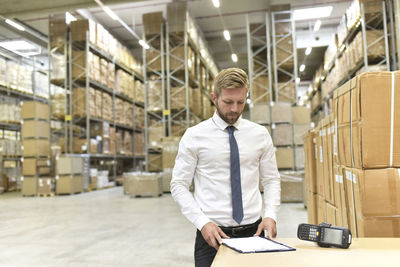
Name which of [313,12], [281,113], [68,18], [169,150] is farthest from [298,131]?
[68,18]

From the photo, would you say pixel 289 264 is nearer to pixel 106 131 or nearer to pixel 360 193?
pixel 360 193

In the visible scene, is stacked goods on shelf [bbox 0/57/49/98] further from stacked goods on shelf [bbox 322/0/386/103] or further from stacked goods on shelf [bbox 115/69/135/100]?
stacked goods on shelf [bbox 322/0/386/103]

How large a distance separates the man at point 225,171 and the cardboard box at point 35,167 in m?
10.0

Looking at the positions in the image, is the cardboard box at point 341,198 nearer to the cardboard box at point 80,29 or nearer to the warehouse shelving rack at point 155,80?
the warehouse shelving rack at point 155,80

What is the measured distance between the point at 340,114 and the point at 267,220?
114 centimetres

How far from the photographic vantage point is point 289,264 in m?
1.22

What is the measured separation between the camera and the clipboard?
1.37 meters

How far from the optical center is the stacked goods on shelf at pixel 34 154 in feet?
35.2

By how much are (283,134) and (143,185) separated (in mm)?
3977

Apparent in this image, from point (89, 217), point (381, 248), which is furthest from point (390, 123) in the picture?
point (89, 217)

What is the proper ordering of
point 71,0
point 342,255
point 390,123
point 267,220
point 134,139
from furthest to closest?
point 134,139, point 71,0, point 390,123, point 267,220, point 342,255

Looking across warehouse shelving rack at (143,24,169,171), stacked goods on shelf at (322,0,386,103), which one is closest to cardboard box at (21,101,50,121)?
warehouse shelving rack at (143,24,169,171)

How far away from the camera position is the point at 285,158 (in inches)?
351

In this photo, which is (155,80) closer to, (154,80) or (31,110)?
(154,80)
